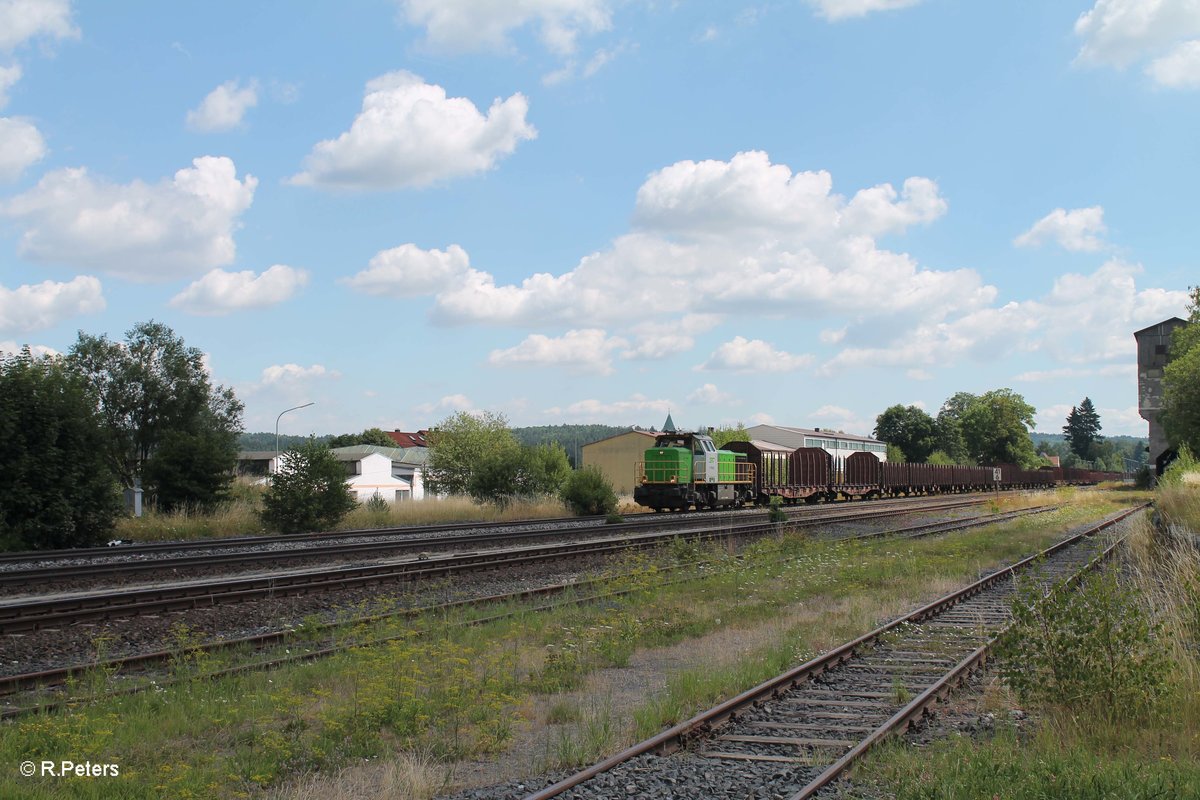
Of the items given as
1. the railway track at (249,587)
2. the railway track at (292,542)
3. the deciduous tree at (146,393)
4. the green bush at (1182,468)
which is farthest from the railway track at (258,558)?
the deciduous tree at (146,393)

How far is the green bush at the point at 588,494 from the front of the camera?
3788 centimetres

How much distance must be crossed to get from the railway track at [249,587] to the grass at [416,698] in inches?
79.8

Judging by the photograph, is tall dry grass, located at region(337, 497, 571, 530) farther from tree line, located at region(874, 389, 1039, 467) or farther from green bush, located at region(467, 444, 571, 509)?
tree line, located at region(874, 389, 1039, 467)

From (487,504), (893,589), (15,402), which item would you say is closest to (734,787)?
(893,589)

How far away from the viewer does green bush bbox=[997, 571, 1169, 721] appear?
24.1 feet

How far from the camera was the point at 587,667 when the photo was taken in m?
9.96

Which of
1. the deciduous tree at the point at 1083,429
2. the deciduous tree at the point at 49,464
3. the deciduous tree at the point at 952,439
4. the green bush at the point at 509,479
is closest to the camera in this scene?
the deciduous tree at the point at 49,464

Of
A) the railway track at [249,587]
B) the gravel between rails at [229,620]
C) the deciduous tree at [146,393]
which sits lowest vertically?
the gravel between rails at [229,620]

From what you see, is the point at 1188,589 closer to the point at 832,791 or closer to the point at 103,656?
the point at 832,791

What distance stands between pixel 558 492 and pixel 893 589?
26.4 metres

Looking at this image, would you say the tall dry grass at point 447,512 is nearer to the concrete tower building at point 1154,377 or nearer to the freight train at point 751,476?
the freight train at point 751,476

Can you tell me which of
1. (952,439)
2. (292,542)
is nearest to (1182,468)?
(292,542)

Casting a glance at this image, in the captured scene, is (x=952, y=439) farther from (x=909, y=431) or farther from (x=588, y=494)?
(x=588, y=494)

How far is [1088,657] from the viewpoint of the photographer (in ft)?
25.3
